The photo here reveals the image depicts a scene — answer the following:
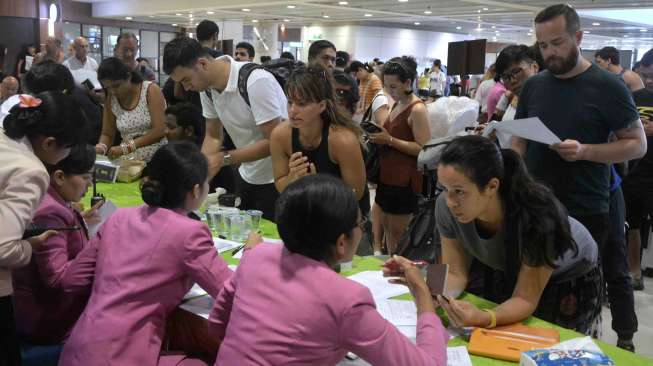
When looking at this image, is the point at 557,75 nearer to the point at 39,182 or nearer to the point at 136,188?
the point at 39,182

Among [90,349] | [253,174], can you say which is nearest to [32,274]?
[90,349]

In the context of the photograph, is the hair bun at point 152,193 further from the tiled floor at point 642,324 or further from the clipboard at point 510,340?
the tiled floor at point 642,324

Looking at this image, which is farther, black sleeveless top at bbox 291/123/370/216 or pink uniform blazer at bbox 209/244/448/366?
black sleeveless top at bbox 291/123/370/216

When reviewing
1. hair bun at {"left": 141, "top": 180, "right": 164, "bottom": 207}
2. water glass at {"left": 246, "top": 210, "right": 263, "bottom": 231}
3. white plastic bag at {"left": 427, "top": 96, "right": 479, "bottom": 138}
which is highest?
white plastic bag at {"left": 427, "top": 96, "right": 479, "bottom": 138}

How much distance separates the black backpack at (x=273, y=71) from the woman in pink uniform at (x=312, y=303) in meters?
1.39

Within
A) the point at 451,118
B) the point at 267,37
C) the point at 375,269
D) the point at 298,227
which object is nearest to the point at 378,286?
the point at 375,269

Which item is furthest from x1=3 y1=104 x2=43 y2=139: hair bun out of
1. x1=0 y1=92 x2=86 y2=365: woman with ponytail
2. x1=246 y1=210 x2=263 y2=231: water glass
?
x1=246 y1=210 x2=263 y2=231: water glass

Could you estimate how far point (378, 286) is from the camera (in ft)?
6.06

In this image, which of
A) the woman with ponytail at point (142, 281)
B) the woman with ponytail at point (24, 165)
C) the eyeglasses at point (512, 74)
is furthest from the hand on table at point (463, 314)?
the eyeglasses at point (512, 74)

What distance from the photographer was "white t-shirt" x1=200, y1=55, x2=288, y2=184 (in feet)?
8.75

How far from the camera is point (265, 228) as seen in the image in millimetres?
2451

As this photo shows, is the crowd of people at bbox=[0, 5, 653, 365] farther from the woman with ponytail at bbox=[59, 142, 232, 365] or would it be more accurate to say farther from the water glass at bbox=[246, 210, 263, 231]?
the water glass at bbox=[246, 210, 263, 231]

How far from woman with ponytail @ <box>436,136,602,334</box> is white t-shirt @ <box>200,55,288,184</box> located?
1.05 m

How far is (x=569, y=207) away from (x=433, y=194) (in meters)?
0.95
